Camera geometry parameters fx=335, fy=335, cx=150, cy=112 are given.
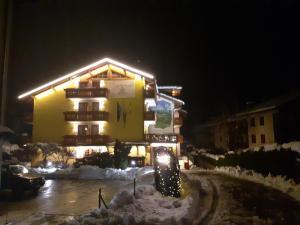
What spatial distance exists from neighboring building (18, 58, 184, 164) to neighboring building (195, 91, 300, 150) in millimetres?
13292

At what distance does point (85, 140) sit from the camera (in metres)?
40.6

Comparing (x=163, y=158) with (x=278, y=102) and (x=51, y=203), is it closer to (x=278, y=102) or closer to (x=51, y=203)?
(x=51, y=203)

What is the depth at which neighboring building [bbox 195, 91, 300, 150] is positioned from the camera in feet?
128

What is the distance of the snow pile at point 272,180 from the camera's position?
17.4 meters

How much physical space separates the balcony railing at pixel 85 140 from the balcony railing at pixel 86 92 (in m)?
5.00

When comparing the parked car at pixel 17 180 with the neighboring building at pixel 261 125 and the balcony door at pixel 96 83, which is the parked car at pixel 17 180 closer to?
the balcony door at pixel 96 83

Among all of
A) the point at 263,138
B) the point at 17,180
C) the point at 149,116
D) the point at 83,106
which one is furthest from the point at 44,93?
the point at 263,138

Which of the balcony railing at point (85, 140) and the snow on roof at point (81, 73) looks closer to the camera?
the balcony railing at point (85, 140)

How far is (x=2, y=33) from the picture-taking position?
912 cm

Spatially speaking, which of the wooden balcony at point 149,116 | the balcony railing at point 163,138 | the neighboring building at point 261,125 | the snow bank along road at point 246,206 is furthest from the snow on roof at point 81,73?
the snow bank along road at point 246,206

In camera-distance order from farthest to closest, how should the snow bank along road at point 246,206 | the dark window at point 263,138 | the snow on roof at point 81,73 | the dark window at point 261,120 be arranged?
1. the dark window at point 263,138
2. the dark window at point 261,120
3. the snow on roof at point 81,73
4. the snow bank along road at point 246,206

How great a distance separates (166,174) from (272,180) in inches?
339

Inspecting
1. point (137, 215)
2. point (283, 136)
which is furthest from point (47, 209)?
point (283, 136)

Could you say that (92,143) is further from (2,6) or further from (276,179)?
(2,6)
